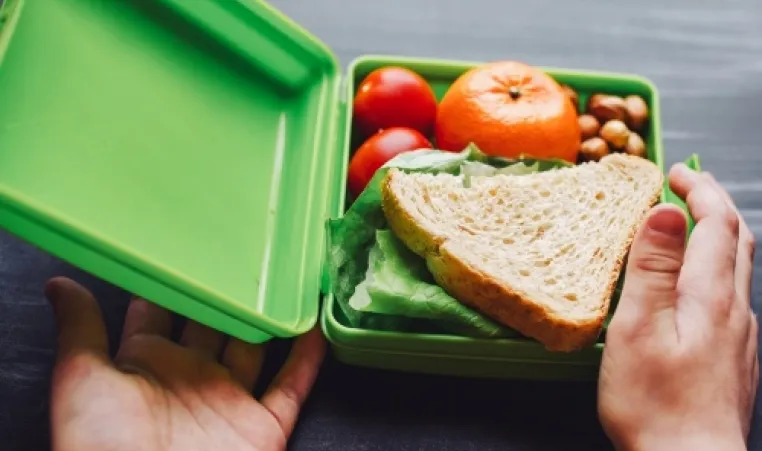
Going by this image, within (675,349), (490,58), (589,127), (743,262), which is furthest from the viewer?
(490,58)

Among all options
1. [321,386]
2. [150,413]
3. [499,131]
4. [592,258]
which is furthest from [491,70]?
[150,413]

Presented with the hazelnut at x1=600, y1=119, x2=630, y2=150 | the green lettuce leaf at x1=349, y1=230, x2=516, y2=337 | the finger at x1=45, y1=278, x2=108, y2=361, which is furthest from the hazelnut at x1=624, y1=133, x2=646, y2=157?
the finger at x1=45, y1=278, x2=108, y2=361

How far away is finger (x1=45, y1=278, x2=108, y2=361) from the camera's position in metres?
0.64

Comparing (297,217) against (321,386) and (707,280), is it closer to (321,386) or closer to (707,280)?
(321,386)

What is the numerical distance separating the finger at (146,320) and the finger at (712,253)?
1.38 feet

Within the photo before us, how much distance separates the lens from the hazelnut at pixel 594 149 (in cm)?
81

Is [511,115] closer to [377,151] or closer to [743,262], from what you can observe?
[377,151]

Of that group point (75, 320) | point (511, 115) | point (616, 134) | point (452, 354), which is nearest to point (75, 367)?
point (75, 320)

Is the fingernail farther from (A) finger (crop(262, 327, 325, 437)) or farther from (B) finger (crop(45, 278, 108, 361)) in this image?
(B) finger (crop(45, 278, 108, 361))

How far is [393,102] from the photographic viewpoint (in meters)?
0.80

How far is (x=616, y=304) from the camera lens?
0.69 m

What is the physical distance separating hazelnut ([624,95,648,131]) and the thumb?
0.22 metres

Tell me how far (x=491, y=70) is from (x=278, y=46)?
0.75ft

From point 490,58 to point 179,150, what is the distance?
40 centimetres
